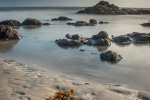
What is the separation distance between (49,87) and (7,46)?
15503mm

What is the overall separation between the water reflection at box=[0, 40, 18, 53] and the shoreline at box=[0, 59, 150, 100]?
353 inches

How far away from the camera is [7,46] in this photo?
99.5ft

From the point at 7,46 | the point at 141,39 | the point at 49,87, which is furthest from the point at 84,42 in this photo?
the point at 49,87

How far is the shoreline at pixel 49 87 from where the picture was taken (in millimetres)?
14383

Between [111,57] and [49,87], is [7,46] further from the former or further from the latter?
[49,87]

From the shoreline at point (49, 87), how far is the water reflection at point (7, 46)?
8.97 meters

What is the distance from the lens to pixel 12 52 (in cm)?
2677

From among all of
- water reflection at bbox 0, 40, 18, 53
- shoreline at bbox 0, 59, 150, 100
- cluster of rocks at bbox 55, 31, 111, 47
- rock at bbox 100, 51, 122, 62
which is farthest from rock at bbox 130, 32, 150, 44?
shoreline at bbox 0, 59, 150, 100

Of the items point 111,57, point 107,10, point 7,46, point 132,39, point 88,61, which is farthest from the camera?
point 107,10

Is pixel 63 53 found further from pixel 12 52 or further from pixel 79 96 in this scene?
pixel 79 96

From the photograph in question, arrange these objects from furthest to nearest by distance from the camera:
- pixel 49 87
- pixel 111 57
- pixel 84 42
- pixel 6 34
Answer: pixel 6 34, pixel 84 42, pixel 111 57, pixel 49 87

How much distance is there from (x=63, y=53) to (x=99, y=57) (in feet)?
9.79

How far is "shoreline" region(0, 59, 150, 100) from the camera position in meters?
14.4

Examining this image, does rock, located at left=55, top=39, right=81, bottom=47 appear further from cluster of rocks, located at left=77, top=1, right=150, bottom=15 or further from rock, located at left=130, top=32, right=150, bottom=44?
cluster of rocks, located at left=77, top=1, right=150, bottom=15
